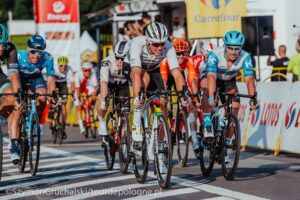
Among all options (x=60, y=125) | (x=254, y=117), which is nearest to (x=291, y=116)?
(x=254, y=117)

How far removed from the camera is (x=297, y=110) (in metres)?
16.0

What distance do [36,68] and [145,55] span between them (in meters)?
2.31

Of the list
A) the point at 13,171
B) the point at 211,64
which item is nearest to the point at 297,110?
the point at 211,64

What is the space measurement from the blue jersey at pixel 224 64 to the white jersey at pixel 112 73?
1933mm

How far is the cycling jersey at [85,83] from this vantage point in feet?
79.6

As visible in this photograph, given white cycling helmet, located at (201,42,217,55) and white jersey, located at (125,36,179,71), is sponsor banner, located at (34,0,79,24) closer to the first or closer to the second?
white cycling helmet, located at (201,42,217,55)

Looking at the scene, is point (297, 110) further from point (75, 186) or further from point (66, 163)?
point (75, 186)

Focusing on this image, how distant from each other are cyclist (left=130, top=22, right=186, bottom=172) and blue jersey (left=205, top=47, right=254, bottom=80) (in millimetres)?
751

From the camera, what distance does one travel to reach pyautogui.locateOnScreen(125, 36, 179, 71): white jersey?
476 inches

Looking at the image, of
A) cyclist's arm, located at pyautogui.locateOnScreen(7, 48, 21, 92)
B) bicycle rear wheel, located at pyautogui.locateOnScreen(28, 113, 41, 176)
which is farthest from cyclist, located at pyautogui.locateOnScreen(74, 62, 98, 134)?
cyclist's arm, located at pyautogui.locateOnScreen(7, 48, 21, 92)

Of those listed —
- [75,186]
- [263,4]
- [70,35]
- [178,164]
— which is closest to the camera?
[75,186]

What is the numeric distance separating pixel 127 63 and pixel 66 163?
3.38m

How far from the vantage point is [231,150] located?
1231 cm

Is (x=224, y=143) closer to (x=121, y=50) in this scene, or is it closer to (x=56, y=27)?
(x=121, y=50)
